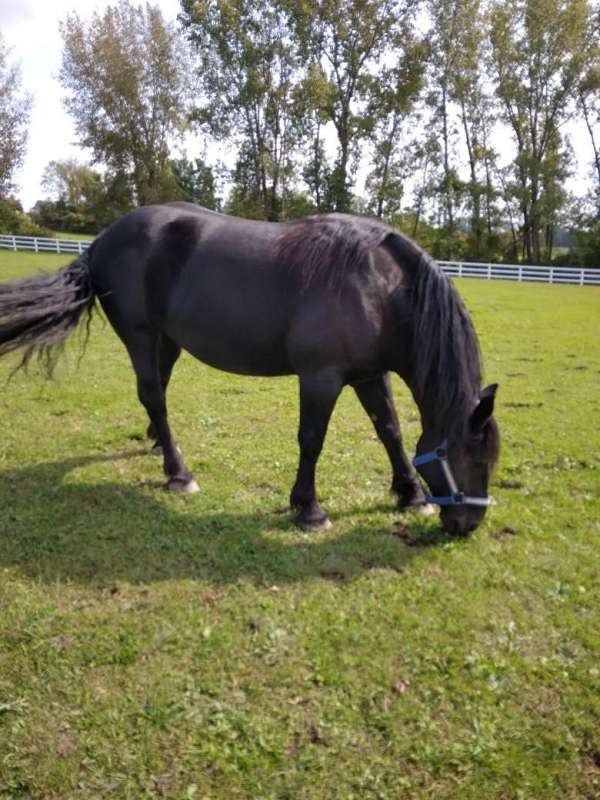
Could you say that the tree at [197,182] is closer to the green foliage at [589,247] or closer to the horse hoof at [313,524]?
the green foliage at [589,247]

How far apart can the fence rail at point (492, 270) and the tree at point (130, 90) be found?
21.9ft

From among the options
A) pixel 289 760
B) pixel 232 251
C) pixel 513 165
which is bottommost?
pixel 289 760

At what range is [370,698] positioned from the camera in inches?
102

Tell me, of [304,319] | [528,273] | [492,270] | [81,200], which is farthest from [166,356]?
[81,200]

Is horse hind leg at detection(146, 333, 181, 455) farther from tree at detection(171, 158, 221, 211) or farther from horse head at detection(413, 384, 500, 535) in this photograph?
tree at detection(171, 158, 221, 211)

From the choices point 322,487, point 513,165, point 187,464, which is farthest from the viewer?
point 513,165

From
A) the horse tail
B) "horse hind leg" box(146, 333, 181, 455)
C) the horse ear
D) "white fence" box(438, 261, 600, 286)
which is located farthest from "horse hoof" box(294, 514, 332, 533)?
"white fence" box(438, 261, 600, 286)

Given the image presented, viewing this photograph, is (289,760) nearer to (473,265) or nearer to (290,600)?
(290,600)

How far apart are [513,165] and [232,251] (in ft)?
127

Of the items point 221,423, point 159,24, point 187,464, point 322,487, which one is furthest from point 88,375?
point 159,24

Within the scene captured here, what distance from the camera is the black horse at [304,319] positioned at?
364cm

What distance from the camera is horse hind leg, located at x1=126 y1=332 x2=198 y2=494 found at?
15.1ft

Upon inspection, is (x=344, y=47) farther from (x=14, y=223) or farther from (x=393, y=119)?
(x=14, y=223)

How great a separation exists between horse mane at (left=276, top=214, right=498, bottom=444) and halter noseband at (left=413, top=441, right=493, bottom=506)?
0.49 feet
